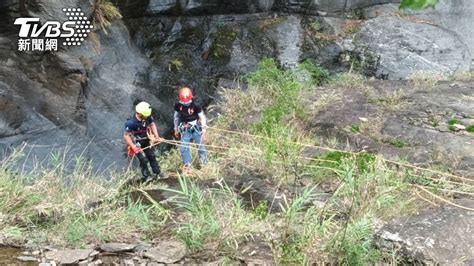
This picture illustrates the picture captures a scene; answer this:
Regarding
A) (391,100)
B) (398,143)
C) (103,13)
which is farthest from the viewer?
(103,13)

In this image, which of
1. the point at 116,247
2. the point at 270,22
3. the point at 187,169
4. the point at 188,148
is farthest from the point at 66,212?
the point at 270,22

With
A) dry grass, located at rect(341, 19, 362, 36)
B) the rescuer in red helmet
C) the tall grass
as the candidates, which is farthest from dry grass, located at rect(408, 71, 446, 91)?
the tall grass

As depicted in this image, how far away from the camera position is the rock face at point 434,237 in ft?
13.1

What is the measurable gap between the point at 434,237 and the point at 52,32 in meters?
7.09

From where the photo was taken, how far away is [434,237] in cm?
420

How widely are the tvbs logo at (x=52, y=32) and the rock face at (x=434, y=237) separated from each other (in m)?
6.67

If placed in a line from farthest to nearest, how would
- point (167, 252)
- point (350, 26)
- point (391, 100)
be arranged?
point (350, 26) < point (391, 100) < point (167, 252)

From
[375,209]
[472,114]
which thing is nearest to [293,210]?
[375,209]

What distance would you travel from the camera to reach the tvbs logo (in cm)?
858

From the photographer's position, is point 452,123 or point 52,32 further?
point 52,32

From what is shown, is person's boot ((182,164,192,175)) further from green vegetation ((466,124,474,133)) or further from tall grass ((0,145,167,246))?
green vegetation ((466,124,474,133))

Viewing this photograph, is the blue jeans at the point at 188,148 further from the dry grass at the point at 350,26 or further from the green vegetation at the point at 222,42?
the dry grass at the point at 350,26

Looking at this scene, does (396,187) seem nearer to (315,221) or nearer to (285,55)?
(315,221)

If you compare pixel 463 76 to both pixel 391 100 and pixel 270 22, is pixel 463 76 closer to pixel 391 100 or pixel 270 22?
pixel 391 100
